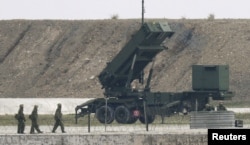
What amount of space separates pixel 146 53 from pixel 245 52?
37.0 m

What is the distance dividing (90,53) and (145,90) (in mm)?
41721

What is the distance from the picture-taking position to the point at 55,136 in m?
35.9

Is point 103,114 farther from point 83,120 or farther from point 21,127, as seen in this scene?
point 21,127

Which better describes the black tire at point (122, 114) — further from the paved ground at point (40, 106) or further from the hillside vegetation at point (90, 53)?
the hillside vegetation at point (90, 53)

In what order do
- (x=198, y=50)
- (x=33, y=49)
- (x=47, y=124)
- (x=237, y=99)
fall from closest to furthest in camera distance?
(x=47, y=124)
(x=237, y=99)
(x=198, y=50)
(x=33, y=49)

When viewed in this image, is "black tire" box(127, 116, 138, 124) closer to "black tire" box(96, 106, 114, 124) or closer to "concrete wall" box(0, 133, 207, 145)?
"black tire" box(96, 106, 114, 124)

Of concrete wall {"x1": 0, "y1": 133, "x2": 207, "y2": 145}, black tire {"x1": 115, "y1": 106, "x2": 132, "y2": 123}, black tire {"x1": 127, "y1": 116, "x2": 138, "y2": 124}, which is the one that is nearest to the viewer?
concrete wall {"x1": 0, "y1": 133, "x2": 207, "y2": 145}

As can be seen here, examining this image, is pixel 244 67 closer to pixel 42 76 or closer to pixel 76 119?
pixel 42 76

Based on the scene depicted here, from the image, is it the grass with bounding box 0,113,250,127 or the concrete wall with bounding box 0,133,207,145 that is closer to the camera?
the concrete wall with bounding box 0,133,207,145

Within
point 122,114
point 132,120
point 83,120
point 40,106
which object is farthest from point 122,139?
point 40,106

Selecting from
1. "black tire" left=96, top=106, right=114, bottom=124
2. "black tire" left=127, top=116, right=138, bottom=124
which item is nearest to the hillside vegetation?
"black tire" left=96, top=106, right=114, bottom=124

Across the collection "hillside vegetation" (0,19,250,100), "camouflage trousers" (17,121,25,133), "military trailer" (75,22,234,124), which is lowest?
"camouflage trousers" (17,121,25,133)

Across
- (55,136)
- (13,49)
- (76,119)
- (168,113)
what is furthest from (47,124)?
(13,49)

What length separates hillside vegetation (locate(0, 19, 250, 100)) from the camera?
90.6m
